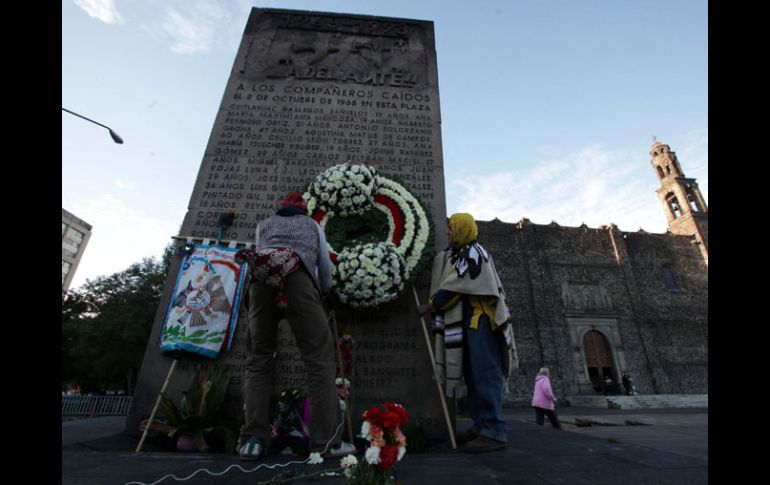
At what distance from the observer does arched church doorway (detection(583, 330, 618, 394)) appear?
22.9 metres

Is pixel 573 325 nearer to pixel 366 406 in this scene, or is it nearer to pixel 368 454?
pixel 366 406

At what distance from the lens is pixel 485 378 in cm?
310

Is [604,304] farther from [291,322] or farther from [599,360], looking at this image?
[291,322]

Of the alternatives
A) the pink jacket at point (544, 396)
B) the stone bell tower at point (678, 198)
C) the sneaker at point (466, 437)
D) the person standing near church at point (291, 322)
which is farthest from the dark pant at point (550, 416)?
the stone bell tower at point (678, 198)

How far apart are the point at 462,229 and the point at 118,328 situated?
22.3m

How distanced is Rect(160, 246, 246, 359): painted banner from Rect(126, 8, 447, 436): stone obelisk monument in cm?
16

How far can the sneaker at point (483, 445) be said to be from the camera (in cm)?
292

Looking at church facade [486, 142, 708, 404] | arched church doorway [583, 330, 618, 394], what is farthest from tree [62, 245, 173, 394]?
arched church doorway [583, 330, 618, 394]

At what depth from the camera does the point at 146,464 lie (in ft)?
7.77

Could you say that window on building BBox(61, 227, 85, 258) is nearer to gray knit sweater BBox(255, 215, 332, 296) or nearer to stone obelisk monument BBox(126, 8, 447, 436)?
stone obelisk monument BBox(126, 8, 447, 436)

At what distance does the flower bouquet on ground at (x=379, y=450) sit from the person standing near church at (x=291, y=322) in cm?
89
